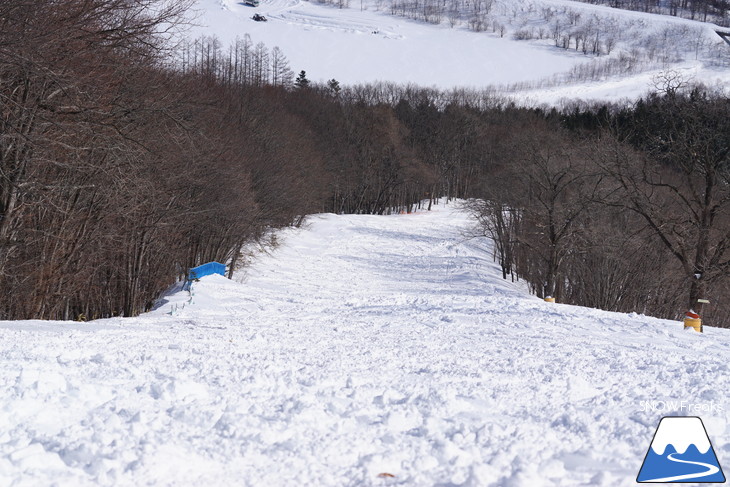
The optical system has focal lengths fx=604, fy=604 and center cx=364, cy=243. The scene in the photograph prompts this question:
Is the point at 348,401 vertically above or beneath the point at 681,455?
beneath

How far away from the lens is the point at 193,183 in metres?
21.6

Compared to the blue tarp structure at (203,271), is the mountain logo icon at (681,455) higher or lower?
higher

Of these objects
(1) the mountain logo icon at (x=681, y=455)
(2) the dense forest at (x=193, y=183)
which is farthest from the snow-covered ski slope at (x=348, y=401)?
(2) the dense forest at (x=193, y=183)

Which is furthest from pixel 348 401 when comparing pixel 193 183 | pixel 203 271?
pixel 193 183

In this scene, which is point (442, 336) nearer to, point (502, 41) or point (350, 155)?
point (350, 155)

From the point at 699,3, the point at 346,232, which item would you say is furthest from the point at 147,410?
the point at 699,3

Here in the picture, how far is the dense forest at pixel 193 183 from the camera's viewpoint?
36.7 feet

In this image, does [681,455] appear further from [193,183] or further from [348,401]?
[193,183]

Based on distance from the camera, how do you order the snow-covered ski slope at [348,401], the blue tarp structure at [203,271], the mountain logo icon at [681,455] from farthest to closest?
the blue tarp structure at [203,271] → the snow-covered ski slope at [348,401] → the mountain logo icon at [681,455]

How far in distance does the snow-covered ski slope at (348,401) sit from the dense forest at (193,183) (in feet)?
13.3

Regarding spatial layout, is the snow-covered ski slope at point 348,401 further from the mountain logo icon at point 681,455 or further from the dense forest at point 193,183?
the dense forest at point 193,183

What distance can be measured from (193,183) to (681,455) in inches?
754

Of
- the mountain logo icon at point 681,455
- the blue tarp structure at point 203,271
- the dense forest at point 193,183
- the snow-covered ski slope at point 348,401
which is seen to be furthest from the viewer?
the blue tarp structure at point 203,271

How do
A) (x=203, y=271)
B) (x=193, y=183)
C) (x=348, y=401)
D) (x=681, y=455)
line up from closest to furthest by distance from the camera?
(x=681, y=455) → (x=348, y=401) → (x=203, y=271) → (x=193, y=183)
